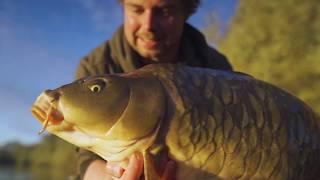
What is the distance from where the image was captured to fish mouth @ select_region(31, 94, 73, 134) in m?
1.50

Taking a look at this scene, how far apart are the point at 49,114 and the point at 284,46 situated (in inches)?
391

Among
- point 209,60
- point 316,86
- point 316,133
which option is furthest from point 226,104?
point 316,86

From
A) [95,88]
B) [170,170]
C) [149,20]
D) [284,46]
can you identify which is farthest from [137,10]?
[284,46]

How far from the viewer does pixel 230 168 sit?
1507mm

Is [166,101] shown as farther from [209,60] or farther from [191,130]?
[209,60]

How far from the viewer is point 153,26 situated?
7.79ft

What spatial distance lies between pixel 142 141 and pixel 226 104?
0.25 metres

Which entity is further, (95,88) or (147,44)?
(147,44)

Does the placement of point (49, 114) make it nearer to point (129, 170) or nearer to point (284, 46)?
point (129, 170)

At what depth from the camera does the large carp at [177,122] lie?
149 centimetres

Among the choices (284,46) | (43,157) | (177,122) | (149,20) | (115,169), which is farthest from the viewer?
(43,157)

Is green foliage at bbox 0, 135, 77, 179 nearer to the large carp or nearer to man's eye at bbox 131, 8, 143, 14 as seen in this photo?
man's eye at bbox 131, 8, 143, 14

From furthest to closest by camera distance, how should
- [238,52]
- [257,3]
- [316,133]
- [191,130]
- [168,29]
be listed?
[257,3]
[238,52]
[168,29]
[316,133]
[191,130]

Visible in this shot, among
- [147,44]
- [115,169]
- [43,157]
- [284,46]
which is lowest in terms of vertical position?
[43,157]
